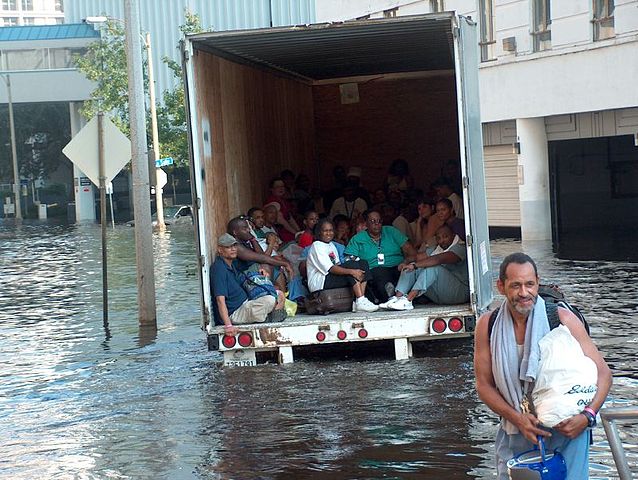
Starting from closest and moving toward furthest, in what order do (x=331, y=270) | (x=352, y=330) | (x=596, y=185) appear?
(x=352, y=330) → (x=331, y=270) → (x=596, y=185)

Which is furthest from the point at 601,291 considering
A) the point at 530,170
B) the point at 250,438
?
the point at 530,170

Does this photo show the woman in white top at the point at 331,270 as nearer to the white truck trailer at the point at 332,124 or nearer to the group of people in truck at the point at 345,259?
the group of people in truck at the point at 345,259

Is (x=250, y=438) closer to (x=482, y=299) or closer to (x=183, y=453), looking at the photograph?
(x=183, y=453)

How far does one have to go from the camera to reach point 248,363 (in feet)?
40.6

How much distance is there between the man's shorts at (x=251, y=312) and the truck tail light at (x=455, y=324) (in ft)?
5.65

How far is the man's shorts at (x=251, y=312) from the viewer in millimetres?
12336

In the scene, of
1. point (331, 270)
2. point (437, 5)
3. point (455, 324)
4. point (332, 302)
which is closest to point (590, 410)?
point (455, 324)

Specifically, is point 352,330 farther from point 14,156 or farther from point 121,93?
point 14,156

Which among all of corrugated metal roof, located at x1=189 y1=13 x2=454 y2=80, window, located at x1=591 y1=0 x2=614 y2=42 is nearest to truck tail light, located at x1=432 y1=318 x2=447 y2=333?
corrugated metal roof, located at x1=189 y1=13 x2=454 y2=80

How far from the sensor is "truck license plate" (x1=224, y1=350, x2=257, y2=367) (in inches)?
486

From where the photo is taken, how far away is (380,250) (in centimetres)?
1361

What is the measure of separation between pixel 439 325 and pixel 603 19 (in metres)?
15.8

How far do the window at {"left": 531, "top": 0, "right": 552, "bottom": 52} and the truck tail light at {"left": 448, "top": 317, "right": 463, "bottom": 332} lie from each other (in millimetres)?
17095

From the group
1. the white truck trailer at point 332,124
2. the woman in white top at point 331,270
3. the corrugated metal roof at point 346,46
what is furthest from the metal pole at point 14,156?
the woman in white top at point 331,270
